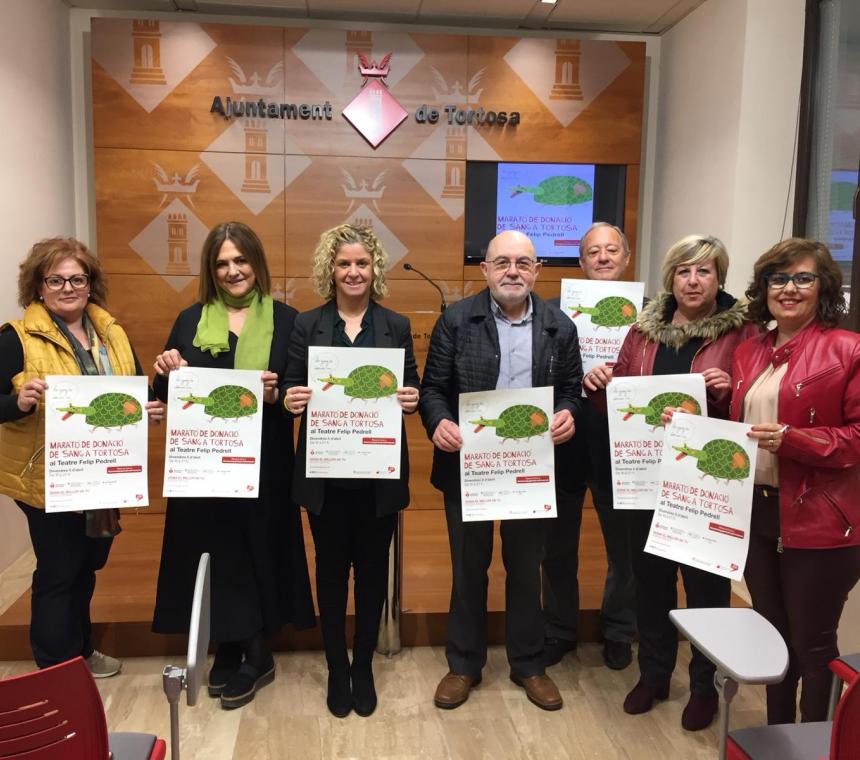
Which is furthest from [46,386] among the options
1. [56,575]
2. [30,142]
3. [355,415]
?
[30,142]

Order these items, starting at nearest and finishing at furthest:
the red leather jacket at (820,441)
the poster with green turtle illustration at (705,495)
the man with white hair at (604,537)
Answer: the red leather jacket at (820,441)
the poster with green turtle illustration at (705,495)
the man with white hair at (604,537)

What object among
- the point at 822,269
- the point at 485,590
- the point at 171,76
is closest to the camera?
the point at 822,269

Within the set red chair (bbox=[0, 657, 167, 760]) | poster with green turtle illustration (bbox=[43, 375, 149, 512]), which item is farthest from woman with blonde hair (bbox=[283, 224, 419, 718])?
red chair (bbox=[0, 657, 167, 760])

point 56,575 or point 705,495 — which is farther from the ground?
point 705,495

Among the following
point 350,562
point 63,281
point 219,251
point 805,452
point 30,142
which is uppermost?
point 30,142

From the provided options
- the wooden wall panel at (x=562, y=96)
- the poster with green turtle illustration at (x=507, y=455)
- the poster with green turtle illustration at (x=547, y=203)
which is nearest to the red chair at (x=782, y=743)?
the poster with green turtle illustration at (x=507, y=455)

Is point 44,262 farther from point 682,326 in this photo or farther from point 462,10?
point 462,10

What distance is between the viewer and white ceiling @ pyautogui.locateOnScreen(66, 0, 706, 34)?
4445 millimetres

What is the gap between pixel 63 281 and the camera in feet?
7.50

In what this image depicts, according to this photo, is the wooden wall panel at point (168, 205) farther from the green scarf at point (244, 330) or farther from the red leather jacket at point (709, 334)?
the red leather jacket at point (709, 334)

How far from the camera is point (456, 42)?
450 centimetres

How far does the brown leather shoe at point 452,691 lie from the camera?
2562mm

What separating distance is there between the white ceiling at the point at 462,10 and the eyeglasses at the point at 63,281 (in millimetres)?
2895

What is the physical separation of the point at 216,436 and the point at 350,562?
2.07 ft
